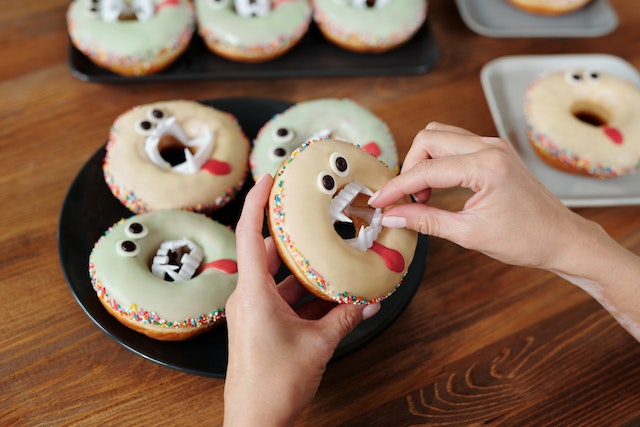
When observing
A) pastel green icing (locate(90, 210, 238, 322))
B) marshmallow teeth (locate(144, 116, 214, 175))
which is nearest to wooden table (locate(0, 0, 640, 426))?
pastel green icing (locate(90, 210, 238, 322))

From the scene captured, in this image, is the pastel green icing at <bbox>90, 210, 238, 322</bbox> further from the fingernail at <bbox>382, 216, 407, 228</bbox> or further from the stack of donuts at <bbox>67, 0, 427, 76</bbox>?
the stack of donuts at <bbox>67, 0, 427, 76</bbox>

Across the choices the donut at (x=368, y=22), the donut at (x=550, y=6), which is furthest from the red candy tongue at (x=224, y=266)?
the donut at (x=550, y=6)

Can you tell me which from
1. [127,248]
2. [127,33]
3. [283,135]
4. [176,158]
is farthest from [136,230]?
[127,33]

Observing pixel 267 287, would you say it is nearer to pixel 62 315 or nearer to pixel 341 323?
pixel 341 323

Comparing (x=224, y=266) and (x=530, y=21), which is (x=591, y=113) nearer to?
(x=530, y=21)

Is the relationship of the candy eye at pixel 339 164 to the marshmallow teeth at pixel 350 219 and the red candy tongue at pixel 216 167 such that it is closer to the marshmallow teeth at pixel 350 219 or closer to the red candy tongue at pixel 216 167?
the marshmallow teeth at pixel 350 219

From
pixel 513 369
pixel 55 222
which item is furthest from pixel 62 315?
pixel 513 369
